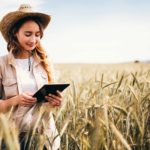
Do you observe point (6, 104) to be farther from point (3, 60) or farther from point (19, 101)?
point (3, 60)

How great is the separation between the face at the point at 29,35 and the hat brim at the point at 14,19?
57 millimetres

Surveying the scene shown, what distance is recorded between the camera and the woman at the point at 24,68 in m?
2.16

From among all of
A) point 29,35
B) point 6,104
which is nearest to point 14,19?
Result: point 29,35

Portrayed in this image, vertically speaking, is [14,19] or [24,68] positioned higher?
[14,19]

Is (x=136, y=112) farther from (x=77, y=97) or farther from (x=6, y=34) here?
(x=6, y=34)

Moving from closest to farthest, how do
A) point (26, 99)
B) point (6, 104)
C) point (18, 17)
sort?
1. point (26, 99)
2. point (6, 104)
3. point (18, 17)

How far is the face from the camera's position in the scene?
2.17 meters

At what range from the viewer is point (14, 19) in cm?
228

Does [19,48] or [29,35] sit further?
[19,48]

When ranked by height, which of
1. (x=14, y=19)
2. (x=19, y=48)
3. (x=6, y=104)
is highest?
(x=14, y=19)

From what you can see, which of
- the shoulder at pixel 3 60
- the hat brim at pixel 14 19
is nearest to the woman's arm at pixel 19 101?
the shoulder at pixel 3 60

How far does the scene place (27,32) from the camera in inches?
86.7

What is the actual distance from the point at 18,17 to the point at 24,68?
0.95ft

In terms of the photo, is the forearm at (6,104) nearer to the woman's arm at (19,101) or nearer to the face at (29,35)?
the woman's arm at (19,101)
